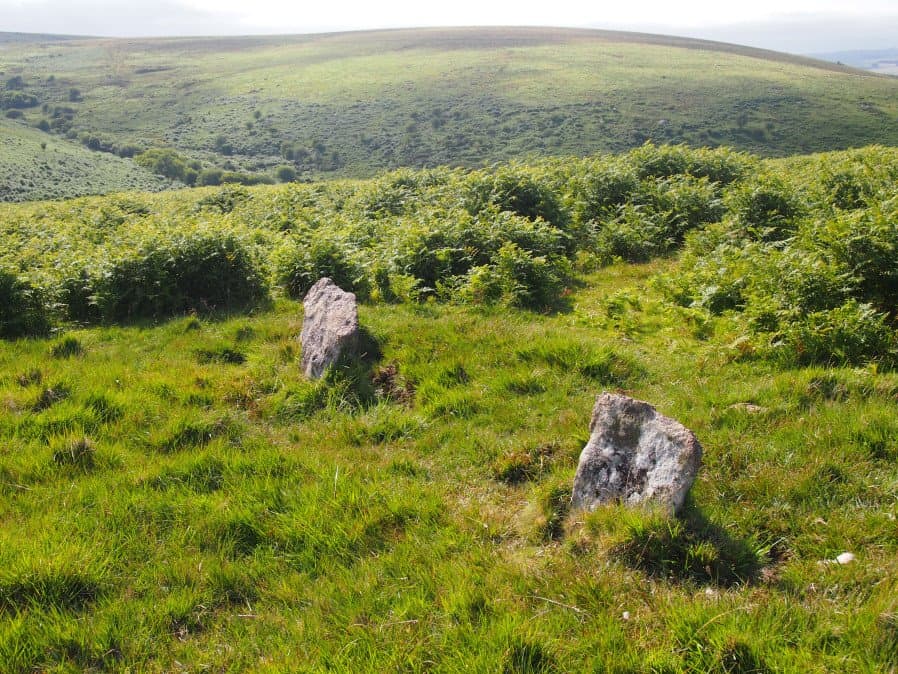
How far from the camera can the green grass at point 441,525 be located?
3.63 meters

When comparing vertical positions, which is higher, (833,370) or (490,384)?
(833,370)

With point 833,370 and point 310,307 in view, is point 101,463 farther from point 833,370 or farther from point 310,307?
point 833,370

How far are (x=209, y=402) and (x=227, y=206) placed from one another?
2784cm

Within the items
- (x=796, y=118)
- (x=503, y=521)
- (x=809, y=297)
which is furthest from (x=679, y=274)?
(x=796, y=118)

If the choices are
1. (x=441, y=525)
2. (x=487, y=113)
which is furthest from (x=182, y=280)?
(x=487, y=113)

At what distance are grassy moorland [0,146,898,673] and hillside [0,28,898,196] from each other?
10829cm

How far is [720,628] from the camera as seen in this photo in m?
3.43

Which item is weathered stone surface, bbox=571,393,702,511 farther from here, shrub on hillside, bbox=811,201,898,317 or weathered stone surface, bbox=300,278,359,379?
shrub on hillside, bbox=811,201,898,317

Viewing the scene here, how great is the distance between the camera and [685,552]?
13.6ft

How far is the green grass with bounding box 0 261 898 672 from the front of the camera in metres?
3.63

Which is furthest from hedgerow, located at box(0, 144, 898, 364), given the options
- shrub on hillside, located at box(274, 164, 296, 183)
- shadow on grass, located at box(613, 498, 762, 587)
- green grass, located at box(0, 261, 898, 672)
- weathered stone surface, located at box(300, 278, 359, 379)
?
shrub on hillside, located at box(274, 164, 296, 183)

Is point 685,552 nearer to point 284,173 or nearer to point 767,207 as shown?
point 767,207

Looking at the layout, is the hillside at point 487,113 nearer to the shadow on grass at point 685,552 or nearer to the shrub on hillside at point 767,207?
the shrub on hillside at point 767,207

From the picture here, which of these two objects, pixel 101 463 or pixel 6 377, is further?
pixel 6 377
